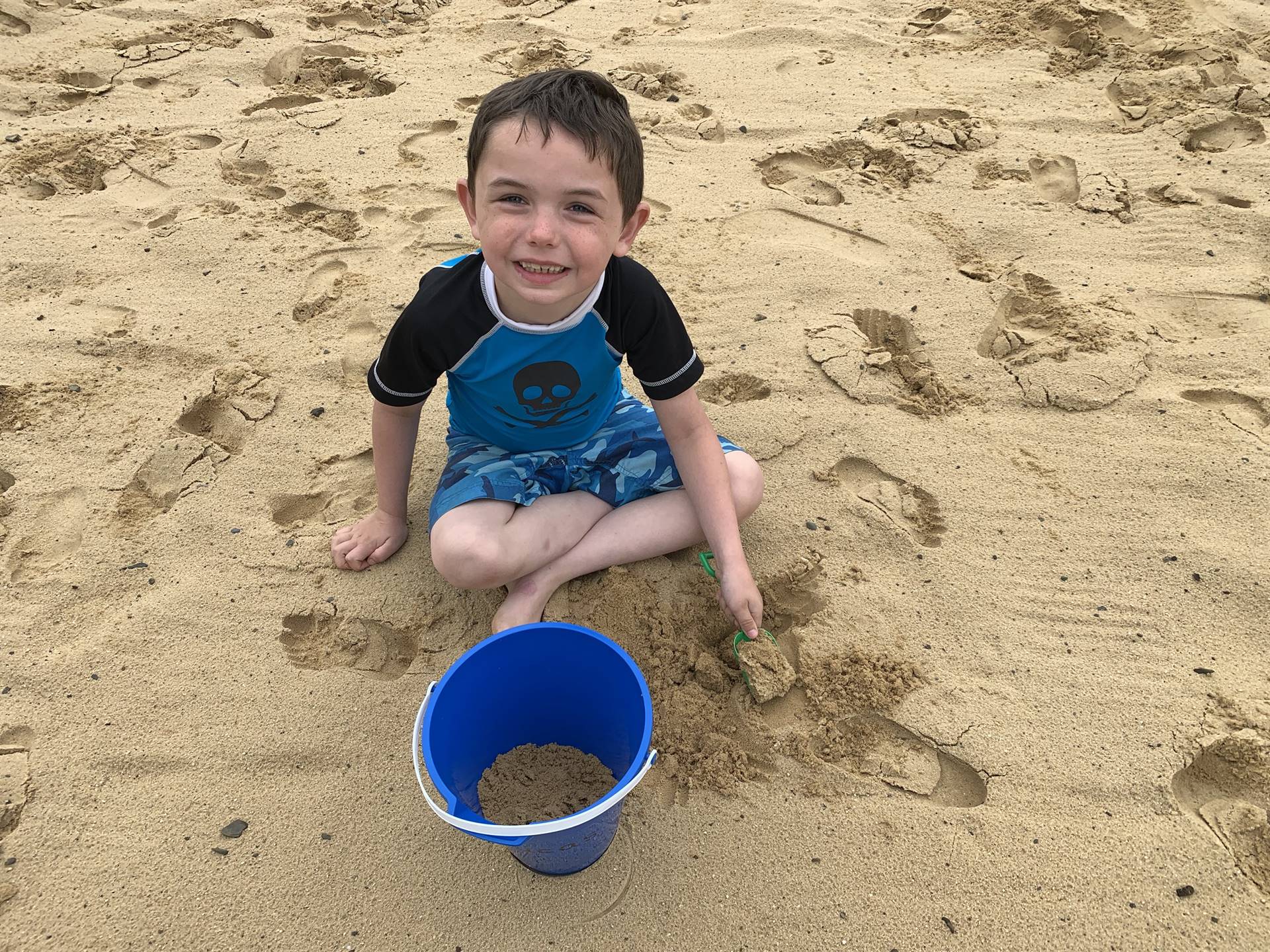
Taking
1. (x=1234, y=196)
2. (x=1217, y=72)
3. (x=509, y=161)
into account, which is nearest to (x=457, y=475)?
(x=509, y=161)

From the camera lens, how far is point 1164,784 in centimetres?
152

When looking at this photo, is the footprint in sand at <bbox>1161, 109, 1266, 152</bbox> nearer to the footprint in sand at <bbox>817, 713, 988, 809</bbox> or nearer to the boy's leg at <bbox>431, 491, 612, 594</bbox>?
the footprint in sand at <bbox>817, 713, 988, 809</bbox>

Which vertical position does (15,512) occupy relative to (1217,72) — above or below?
below

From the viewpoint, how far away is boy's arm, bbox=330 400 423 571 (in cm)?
173

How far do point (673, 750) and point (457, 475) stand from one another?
29.9 inches

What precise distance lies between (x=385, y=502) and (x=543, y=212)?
32.6 inches

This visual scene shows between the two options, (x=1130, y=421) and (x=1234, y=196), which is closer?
(x=1130, y=421)

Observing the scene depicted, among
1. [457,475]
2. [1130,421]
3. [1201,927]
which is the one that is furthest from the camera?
[1130,421]

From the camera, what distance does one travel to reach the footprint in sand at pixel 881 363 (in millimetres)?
2303

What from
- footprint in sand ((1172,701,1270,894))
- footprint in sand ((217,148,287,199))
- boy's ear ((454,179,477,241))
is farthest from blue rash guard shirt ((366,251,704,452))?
footprint in sand ((217,148,287,199))

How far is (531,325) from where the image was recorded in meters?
1.61

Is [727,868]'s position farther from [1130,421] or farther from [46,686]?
[1130,421]

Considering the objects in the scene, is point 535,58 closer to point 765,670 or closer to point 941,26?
point 941,26

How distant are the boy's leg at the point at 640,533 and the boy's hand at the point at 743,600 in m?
0.22
